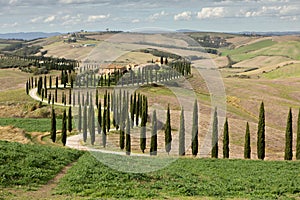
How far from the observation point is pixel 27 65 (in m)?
197

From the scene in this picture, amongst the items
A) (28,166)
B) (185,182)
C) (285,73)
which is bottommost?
(285,73)

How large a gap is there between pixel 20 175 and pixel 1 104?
268 feet

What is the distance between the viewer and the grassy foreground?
86.1ft

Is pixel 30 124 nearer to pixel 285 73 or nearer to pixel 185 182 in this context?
pixel 185 182

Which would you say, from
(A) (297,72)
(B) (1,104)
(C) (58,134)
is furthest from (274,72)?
(C) (58,134)

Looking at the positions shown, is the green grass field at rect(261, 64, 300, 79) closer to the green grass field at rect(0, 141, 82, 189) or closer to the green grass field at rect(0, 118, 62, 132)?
the green grass field at rect(0, 118, 62, 132)

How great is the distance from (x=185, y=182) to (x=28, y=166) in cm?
1219

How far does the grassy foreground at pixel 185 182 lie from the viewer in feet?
86.1

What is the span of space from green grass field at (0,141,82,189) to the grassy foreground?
1697mm

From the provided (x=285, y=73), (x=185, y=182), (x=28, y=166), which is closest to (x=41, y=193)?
(x=28, y=166)

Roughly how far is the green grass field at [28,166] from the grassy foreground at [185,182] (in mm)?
1697

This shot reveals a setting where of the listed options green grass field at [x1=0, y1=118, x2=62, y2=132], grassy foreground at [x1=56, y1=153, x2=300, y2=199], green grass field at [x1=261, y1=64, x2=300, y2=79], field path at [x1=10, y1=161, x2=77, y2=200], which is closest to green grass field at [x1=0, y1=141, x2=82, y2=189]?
field path at [x1=10, y1=161, x2=77, y2=200]

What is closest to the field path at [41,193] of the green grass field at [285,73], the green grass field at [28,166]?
the green grass field at [28,166]

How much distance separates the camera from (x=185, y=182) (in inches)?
1182
